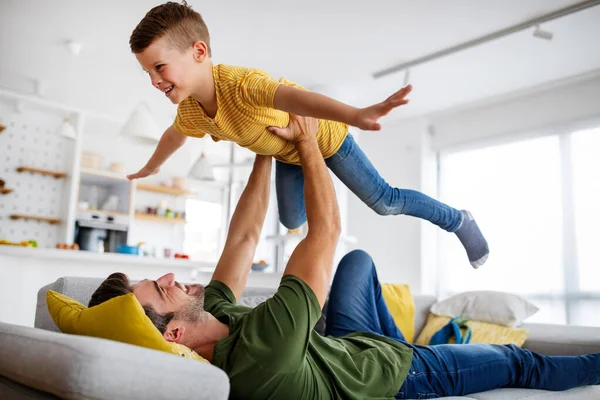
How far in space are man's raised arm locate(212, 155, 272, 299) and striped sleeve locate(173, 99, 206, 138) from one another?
26 cm

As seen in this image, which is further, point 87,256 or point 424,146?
point 424,146

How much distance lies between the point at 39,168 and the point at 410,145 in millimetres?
4809

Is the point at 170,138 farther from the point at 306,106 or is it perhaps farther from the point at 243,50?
the point at 243,50

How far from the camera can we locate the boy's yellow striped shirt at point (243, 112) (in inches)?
65.6

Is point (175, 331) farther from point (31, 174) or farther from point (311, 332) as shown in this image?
point (31, 174)

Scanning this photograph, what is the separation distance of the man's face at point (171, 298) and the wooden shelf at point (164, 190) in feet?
21.8

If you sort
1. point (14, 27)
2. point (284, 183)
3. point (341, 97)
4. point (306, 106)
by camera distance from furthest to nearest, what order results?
point (341, 97), point (14, 27), point (284, 183), point (306, 106)

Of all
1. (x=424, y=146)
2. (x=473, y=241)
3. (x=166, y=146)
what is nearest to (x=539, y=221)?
(x=424, y=146)

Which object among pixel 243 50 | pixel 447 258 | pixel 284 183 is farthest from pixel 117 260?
pixel 447 258

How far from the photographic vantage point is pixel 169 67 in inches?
63.7

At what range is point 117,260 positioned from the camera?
166 inches

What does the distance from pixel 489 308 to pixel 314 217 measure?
1915 mm

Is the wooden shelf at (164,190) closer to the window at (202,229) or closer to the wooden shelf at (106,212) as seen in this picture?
the window at (202,229)

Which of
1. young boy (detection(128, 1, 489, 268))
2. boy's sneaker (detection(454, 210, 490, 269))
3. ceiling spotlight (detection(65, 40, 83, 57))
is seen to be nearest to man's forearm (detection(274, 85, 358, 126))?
young boy (detection(128, 1, 489, 268))
